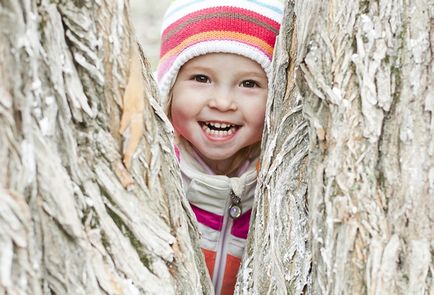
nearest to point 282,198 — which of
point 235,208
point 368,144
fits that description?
point 368,144

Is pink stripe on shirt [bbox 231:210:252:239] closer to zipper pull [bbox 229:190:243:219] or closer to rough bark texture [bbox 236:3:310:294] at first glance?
zipper pull [bbox 229:190:243:219]

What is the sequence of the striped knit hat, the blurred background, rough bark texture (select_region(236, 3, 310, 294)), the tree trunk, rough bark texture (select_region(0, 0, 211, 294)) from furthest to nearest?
the blurred background, the striped knit hat, rough bark texture (select_region(236, 3, 310, 294)), the tree trunk, rough bark texture (select_region(0, 0, 211, 294))

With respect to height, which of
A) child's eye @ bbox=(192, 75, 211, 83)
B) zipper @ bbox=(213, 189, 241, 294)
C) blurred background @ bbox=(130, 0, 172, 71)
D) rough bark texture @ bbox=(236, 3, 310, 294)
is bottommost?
zipper @ bbox=(213, 189, 241, 294)

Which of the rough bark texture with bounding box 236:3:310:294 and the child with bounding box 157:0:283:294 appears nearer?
the rough bark texture with bounding box 236:3:310:294

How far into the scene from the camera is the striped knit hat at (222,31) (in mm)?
1703

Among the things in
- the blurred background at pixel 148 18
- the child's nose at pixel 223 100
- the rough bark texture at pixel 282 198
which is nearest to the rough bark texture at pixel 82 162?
the rough bark texture at pixel 282 198

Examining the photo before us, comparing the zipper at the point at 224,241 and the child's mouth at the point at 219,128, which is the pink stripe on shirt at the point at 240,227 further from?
the child's mouth at the point at 219,128

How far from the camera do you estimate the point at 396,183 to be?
1054 mm

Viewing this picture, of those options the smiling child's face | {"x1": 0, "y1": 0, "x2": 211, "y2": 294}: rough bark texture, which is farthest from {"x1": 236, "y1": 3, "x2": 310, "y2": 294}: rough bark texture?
the smiling child's face

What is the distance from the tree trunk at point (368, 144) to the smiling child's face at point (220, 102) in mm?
557

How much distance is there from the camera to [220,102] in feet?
5.60

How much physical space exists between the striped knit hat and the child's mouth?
128 mm

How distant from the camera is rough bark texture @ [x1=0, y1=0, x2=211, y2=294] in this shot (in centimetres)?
88

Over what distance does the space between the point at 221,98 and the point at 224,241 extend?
1.10 ft
